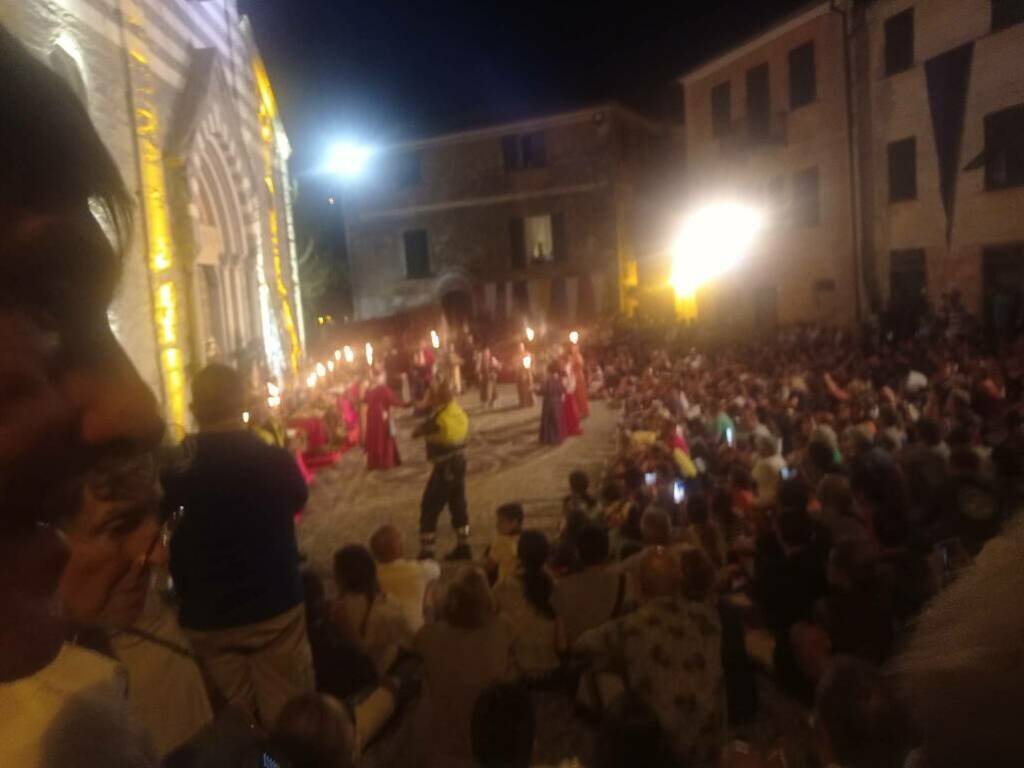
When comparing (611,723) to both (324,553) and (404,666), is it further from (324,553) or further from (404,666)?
(324,553)

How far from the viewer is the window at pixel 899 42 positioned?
19.0m

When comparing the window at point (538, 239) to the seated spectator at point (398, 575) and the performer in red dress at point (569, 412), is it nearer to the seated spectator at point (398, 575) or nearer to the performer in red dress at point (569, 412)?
the performer in red dress at point (569, 412)

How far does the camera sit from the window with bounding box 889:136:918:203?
19375 mm

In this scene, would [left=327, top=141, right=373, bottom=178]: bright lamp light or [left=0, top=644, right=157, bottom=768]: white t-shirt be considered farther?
[left=327, top=141, right=373, bottom=178]: bright lamp light

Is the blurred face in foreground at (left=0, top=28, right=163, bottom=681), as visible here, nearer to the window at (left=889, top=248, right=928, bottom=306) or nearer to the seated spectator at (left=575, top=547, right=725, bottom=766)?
the seated spectator at (left=575, top=547, right=725, bottom=766)

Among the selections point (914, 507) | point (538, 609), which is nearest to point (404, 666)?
point (538, 609)

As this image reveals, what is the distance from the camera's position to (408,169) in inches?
1320

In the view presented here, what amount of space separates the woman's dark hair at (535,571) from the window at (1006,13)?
15.8 m

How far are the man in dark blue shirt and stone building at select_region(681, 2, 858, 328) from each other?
1985 centimetres

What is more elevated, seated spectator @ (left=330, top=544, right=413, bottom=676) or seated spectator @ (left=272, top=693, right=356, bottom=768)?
seated spectator @ (left=272, top=693, right=356, bottom=768)

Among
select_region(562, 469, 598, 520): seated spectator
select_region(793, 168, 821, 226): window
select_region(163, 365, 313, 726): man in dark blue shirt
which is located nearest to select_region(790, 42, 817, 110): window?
select_region(793, 168, 821, 226): window

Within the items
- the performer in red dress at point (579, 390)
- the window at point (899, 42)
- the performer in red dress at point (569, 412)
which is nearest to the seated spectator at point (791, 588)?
the performer in red dress at point (569, 412)

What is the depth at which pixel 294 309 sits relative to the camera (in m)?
19.7

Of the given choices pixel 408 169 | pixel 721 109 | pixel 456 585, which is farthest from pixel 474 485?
pixel 408 169
